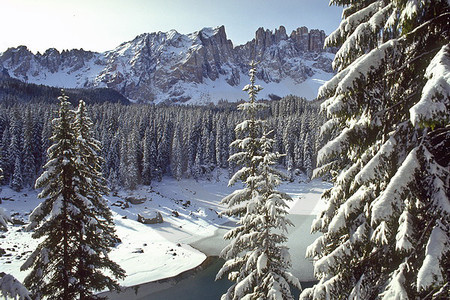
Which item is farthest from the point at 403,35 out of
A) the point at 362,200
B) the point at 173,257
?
the point at 173,257

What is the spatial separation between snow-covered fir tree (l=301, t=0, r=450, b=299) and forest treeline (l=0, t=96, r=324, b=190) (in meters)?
51.3

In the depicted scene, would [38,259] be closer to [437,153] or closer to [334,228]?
[334,228]

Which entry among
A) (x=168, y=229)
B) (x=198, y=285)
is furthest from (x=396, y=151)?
(x=168, y=229)

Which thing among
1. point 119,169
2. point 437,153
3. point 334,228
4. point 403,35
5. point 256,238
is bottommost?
point 119,169

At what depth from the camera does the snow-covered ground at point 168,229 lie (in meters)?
30.6

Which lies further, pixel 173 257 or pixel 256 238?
pixel 173 257

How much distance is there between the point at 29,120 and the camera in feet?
206

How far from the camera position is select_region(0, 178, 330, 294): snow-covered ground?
3060 cm

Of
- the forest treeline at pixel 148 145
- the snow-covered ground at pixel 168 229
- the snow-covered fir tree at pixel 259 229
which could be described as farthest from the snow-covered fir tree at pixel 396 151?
the forest treeline at pixel 148 145

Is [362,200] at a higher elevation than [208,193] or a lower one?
higher

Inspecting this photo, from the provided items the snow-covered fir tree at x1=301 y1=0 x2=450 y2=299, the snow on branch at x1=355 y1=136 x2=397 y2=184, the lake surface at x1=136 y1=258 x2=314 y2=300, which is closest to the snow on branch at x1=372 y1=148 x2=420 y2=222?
the snow-covered fir tree at x1=301 y1=0 x2=450 y2=299

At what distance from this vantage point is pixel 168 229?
44906 mm

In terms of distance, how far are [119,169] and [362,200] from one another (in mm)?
63043

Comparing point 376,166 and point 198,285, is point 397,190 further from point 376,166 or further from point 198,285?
point 198,285
